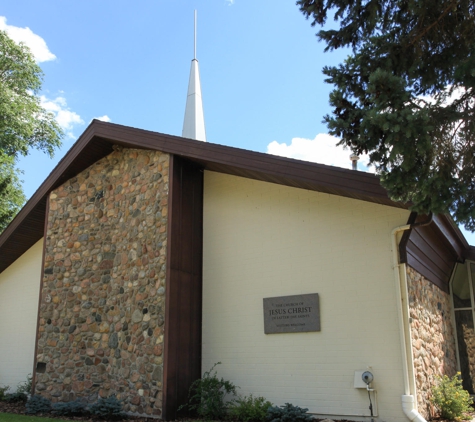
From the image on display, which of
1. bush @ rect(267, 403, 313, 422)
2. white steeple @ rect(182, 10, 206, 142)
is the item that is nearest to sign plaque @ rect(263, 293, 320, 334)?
bush @ rect(267, 403, 313, 422)

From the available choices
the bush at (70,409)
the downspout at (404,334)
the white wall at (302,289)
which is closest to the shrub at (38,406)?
the bush at (70,409)

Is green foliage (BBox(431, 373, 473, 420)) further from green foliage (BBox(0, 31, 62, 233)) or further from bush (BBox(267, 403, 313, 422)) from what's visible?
green foliage (BBox(0, 31, 62, 233))

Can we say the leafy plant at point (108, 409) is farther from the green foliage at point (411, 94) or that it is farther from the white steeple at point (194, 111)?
the white steeple at point (194, 111)

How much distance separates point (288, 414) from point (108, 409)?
3.36 m

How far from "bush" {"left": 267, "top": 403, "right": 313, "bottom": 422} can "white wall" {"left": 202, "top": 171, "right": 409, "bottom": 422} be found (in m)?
0.51

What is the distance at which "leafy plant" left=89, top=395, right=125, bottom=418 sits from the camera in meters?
9.50

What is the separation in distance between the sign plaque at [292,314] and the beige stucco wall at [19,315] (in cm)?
731

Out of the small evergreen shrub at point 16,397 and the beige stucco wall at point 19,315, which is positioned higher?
the beige stucco wall at point 19,315

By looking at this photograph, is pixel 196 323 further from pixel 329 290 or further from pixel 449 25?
pixel 449 25

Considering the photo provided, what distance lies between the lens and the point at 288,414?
839 centimetres

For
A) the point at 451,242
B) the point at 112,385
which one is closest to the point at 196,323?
the point at 112,385

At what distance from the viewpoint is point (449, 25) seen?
7.07m

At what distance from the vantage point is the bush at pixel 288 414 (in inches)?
330

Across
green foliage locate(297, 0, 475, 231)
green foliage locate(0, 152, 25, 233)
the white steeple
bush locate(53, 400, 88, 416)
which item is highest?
the white steeple
